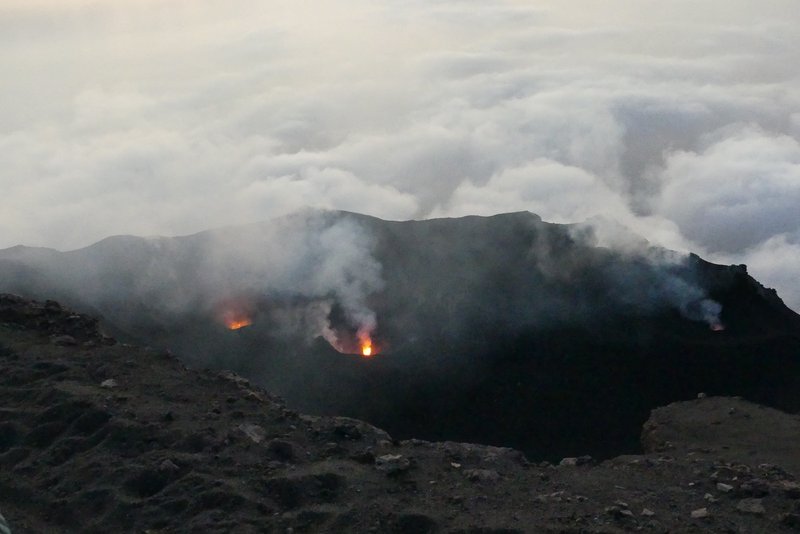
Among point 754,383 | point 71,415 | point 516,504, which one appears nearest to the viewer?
point 516,504

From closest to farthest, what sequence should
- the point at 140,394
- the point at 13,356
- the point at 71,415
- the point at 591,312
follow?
1. the point at 71,415
2. the point at 140,394
3. the point at 13,356
4. the point at 591,312

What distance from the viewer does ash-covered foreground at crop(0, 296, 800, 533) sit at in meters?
9.28

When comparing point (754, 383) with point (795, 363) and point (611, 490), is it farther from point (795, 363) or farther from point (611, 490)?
point (611, 490)

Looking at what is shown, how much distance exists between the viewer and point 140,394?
1184cm

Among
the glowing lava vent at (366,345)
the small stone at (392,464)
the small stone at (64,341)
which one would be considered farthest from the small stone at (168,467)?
the glowing lava vent at (366,345)

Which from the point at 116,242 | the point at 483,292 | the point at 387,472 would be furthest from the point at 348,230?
the point at 387,472

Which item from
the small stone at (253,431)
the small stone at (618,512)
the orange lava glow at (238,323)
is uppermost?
the orange lava glow at (238,323)

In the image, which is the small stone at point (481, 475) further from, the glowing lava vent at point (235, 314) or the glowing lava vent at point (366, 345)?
the glowing lava vent at point (235, 314)

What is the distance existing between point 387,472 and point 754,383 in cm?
2320

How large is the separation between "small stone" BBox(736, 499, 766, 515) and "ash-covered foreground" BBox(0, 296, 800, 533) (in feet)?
0.06

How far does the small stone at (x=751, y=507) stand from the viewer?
31.6 feet

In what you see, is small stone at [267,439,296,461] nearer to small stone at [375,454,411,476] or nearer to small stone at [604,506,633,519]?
small stone at [375,454,411,476]

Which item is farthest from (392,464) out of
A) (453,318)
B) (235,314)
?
(235,314)

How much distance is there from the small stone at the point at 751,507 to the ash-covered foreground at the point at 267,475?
0.7 inches
